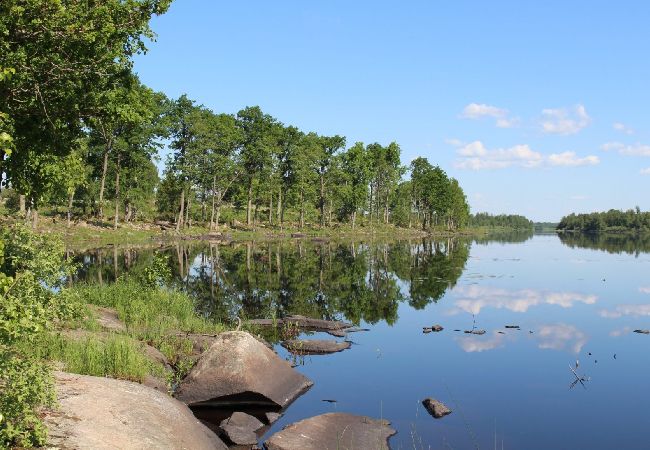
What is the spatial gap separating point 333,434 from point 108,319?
436 inches

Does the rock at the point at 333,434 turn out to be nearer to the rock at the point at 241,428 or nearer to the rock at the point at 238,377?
the rock at the point at 241,428

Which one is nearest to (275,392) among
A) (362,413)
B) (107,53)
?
(362,413)

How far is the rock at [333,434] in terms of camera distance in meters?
12.1

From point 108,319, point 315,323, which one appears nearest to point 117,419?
point 108,319

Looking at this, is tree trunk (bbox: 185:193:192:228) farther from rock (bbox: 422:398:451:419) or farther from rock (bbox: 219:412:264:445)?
rock (bbox: 219:412:264:445)

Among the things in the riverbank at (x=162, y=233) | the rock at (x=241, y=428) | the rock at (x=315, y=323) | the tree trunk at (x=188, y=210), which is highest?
the tree trunk at (x=188, y=210)

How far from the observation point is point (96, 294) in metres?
23.7

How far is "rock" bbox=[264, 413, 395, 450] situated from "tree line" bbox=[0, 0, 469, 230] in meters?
8.77

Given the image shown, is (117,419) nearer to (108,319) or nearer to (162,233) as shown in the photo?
(108,319)

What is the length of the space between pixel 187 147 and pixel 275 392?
7043cm

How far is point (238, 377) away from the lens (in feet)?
49.5

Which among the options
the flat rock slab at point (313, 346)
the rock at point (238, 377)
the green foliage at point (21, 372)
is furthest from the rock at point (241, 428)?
the flat rock slab at point (313, 346)

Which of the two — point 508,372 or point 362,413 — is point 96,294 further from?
point 508,372

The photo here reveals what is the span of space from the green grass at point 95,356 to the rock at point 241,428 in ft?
8.96
